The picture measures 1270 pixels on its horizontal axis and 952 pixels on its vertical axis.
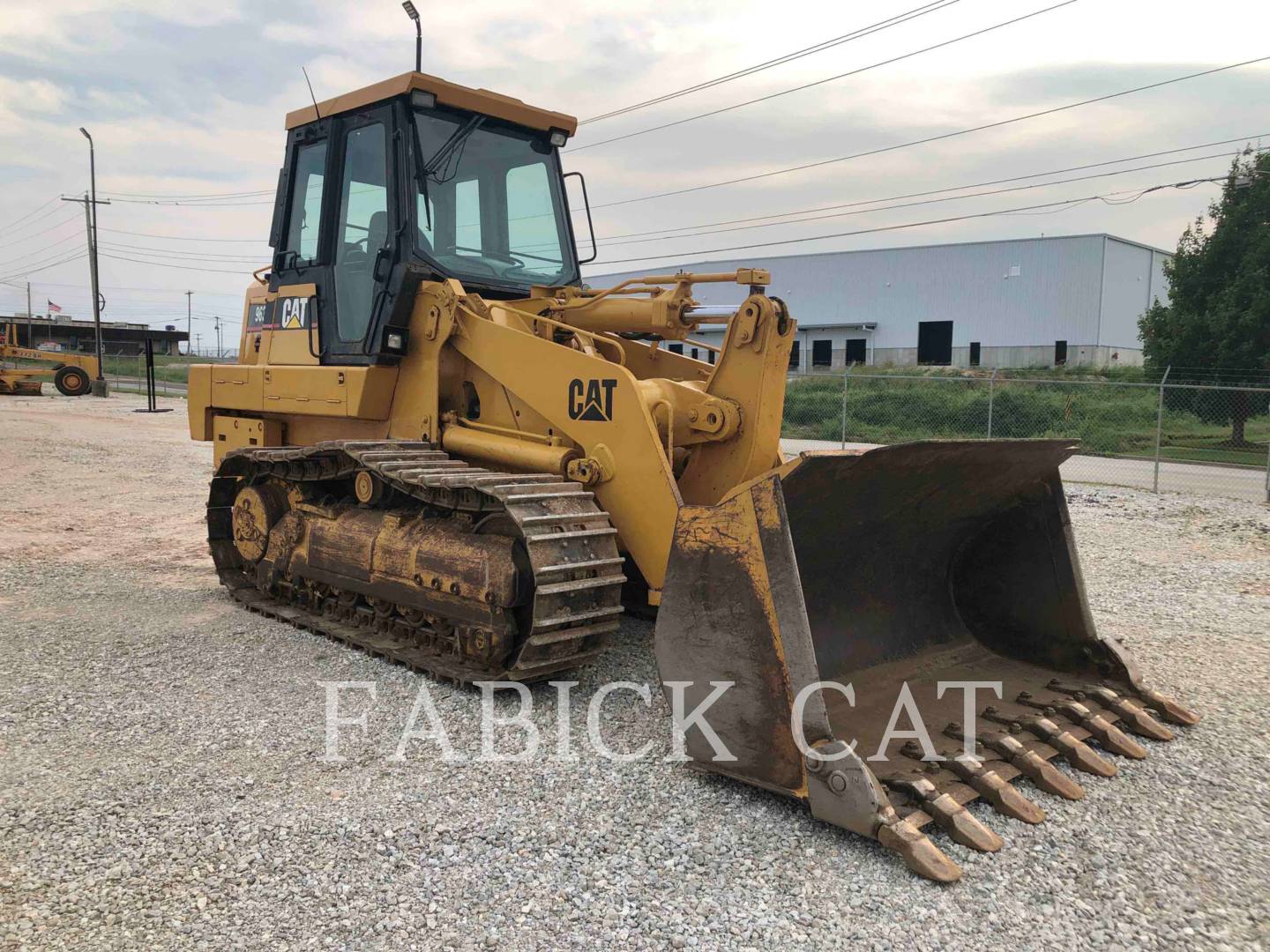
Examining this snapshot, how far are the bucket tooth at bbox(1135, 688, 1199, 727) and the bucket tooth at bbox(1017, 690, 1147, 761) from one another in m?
0.32

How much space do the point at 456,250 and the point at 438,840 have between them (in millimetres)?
3893

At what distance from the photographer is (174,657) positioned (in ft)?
17.5

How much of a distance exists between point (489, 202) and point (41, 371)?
31508 millimetres

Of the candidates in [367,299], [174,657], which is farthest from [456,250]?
[174,657]

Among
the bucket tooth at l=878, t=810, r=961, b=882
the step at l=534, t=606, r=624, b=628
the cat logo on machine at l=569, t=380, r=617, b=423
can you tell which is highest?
the cat logo on machine at l=569, t=380, r=617, b=423

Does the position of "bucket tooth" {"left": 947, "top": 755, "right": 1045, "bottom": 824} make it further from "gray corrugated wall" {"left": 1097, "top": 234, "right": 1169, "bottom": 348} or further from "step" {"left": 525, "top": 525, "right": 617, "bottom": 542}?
"gray corrugated wall" {"left": 1097, "top": 234, "right": 1169, "bottom": 348}

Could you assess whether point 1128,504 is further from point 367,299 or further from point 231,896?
point 231,896

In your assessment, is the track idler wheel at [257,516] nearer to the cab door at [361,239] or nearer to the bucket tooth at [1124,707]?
the cab door at [361,239]

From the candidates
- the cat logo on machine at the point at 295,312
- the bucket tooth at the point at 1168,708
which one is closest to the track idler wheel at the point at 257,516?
the cat logo on machine at the point at 295,312

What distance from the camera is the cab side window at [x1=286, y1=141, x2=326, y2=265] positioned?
260 inches

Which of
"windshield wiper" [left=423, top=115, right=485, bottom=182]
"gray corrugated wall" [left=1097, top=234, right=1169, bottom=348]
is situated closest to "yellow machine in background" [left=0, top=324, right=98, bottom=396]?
"windshield wiper" [left=423, top=115, right=485, bottom=182]

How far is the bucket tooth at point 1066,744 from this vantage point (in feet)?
12.5

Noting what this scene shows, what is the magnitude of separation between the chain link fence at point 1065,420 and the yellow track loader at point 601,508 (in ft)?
40.8

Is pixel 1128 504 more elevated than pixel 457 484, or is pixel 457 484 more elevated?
pixel 457 484
